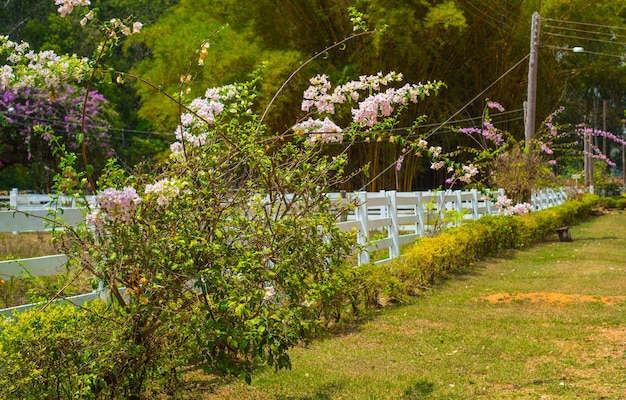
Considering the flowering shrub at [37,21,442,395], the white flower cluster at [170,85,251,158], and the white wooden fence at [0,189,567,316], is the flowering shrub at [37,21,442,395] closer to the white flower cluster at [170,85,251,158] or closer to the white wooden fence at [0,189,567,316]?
the white flower cluster at [170,85,251,158]

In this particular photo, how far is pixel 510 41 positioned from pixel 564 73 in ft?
27.8

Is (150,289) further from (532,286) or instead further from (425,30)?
(425,30)

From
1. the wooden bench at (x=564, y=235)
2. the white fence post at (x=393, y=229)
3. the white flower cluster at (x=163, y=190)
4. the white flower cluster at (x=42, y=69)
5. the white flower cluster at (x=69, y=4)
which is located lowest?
the wooden bench at (x=564, y=235)

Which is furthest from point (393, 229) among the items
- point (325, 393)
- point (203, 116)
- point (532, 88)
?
point (532, 88)

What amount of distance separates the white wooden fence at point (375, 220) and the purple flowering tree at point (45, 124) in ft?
30.8

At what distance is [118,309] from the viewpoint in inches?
206

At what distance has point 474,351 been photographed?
700 centimetres

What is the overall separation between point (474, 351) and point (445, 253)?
15.3 feet

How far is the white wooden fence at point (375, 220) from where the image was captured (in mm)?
5590

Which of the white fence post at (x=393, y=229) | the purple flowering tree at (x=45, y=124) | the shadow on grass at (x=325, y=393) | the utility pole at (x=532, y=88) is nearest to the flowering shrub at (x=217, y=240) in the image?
the shadow on grass at (x=325, y=393)

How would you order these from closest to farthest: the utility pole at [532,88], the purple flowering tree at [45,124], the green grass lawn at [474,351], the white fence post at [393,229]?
the green grass lawn at [474,351]
the white fence post at [393,229]
the utility pole at [532,88]
the purple flowering tree at [45,124]

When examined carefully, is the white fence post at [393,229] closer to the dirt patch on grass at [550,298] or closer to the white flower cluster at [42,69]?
the dirt patch on grass at [550,298]

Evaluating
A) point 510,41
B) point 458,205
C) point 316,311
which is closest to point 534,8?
point 510,41

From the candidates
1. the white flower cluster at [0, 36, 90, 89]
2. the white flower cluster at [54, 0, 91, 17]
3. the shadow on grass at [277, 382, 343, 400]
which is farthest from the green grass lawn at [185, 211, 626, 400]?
the white flower cluster at [54, 0, 91, 17]
